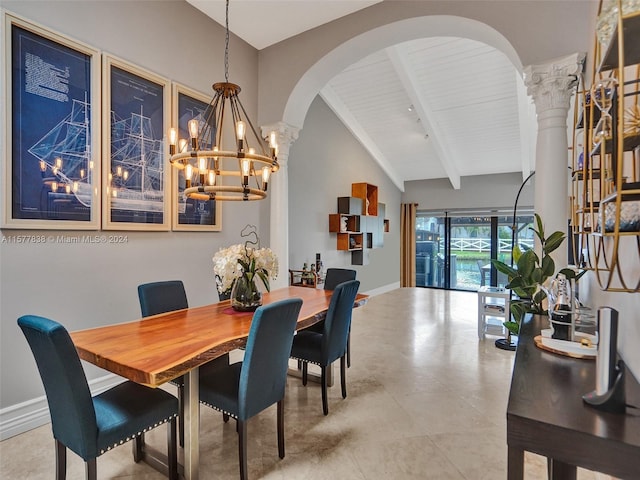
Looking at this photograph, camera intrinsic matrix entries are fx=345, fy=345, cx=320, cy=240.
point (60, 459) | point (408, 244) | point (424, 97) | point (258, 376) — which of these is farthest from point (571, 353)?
point (408, 244)

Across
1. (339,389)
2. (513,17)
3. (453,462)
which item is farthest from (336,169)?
(453,462)

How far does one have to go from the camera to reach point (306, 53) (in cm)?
390

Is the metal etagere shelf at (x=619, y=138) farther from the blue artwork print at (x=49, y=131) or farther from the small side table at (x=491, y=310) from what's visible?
the small side table at (x=491, y=310)

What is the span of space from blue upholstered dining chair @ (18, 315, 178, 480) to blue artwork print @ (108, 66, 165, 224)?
1566 mm

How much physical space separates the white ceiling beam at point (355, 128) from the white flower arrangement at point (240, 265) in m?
4.34

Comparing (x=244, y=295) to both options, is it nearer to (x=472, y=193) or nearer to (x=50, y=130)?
(x=50, y=130)

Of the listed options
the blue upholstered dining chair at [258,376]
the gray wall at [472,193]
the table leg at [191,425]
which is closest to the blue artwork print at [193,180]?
the blue upholstered dining chair at [258,376]

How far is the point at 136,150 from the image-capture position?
9.59ft

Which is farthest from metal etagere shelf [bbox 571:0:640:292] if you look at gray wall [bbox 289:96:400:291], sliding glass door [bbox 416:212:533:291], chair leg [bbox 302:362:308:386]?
sliding glass door [bbox 416:212:533:291]

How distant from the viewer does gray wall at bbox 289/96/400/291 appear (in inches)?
216

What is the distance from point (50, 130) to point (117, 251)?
98 centimetres

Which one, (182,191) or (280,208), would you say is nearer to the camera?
(182,191)

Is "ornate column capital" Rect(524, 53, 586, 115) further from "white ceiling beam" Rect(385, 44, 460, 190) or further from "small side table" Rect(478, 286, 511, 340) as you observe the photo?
"small side table" Rect(478, 286, 511, 340)

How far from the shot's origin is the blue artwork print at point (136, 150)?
9.12 feet
